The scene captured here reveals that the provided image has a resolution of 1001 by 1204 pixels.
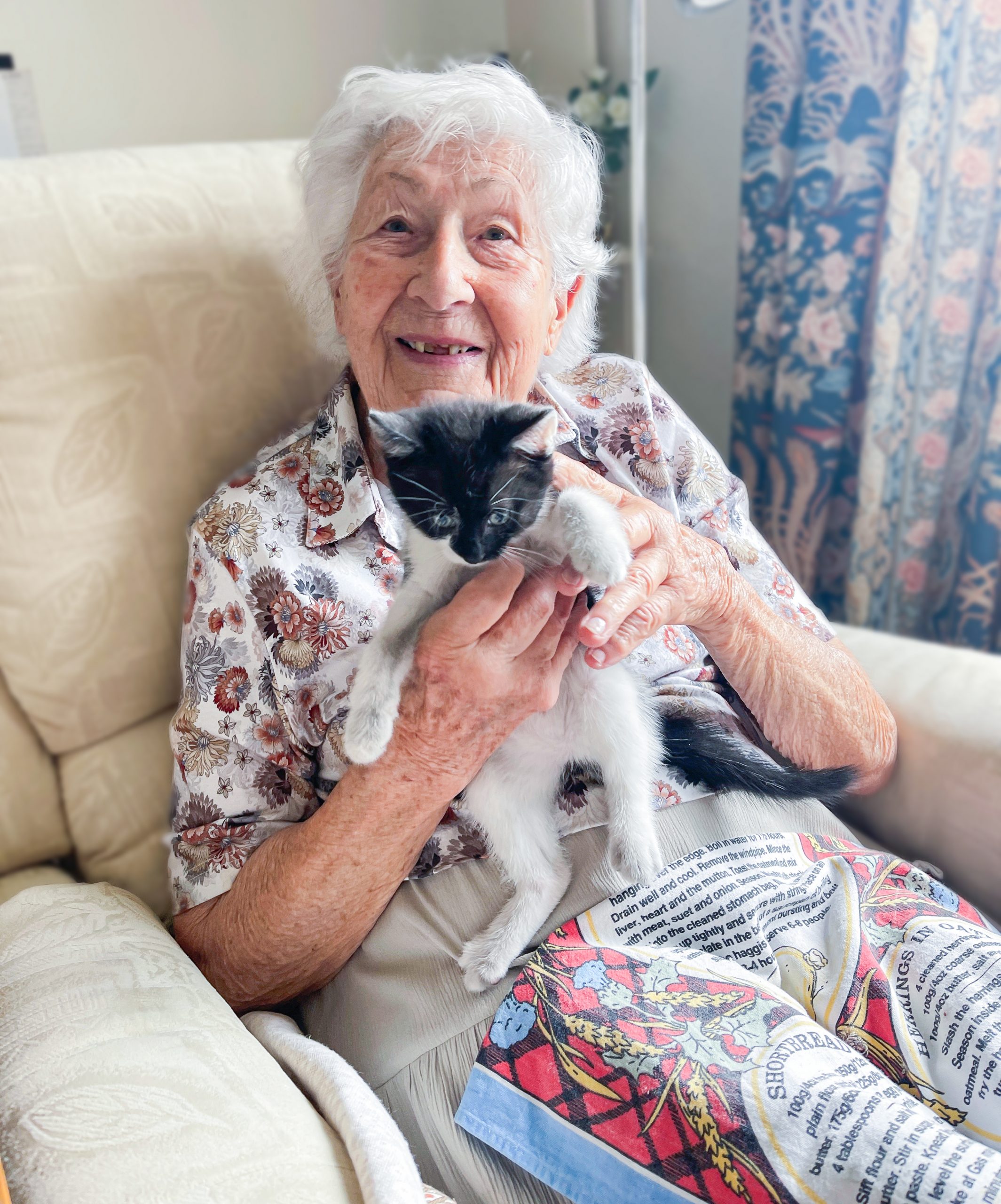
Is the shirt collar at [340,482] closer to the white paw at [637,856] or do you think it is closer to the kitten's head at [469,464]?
the kitten's head at [469,464]

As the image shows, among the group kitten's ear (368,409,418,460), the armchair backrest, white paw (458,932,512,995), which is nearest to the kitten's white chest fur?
white paw (458,932,512,995)

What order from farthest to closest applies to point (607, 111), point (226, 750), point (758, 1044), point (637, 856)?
point (607, 111) < point (226, 750) < point (637, 856) < point (758, 1044)

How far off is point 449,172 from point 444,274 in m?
0.15

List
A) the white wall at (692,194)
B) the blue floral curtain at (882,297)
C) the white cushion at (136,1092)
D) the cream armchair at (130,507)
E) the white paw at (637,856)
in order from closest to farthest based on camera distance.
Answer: the white cushion at (136,1092) < the white paw at (637,856) < the cream armchair at (130,507) < the blue floral curtain at (882,297) < the white wall at (692,194)

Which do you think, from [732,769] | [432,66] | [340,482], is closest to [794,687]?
[732,769]

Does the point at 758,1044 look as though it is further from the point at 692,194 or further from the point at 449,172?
the point at 692,194

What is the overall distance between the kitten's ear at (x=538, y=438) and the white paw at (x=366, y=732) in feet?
0.88

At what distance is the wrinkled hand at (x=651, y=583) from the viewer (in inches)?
32.0

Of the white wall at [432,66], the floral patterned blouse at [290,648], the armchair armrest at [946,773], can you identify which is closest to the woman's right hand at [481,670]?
the floral patterned blouse at [290,648]

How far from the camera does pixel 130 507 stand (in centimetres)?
120

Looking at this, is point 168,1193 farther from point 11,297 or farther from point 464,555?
point 11,297

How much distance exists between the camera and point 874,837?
1.23m

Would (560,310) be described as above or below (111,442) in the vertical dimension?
above

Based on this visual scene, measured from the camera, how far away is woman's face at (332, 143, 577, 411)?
0.95m
